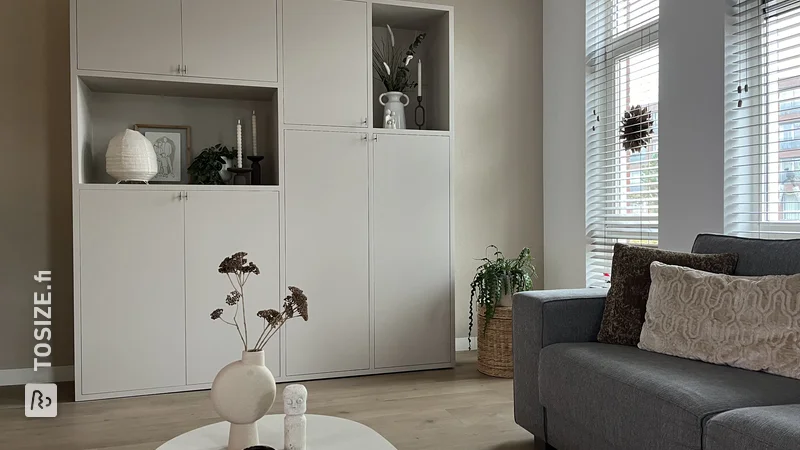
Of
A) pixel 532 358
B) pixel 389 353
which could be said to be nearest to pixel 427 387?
pixel 389 353

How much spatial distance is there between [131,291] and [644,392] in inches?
102

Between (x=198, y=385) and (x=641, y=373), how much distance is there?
2.40m

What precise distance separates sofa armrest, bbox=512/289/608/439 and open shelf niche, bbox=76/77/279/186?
1751 millimetres

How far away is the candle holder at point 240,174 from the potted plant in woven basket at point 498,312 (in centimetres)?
155

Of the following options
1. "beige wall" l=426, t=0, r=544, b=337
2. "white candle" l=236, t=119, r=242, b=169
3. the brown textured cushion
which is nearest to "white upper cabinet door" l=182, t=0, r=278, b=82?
"white candle" l=236, t=119, r=242, b=169

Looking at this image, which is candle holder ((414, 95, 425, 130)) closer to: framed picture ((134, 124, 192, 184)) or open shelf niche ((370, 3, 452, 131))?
open shelf niche ((370, 3, 452, 131))

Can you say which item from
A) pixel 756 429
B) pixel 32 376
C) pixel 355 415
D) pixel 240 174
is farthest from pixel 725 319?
pixel 32 376

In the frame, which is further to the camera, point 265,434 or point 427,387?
point 427,387

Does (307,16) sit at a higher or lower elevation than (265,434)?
higher

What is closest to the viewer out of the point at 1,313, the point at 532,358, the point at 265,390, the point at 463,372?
the point at 265,390

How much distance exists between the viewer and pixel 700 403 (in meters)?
1.70

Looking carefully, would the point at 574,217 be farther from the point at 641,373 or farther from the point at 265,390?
the point at 265,390

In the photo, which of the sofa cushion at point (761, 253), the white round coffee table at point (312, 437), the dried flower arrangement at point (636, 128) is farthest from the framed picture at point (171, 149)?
the sofa cushion at point (761, 253)

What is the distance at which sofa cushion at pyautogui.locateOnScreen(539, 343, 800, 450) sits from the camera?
1.72 meters
